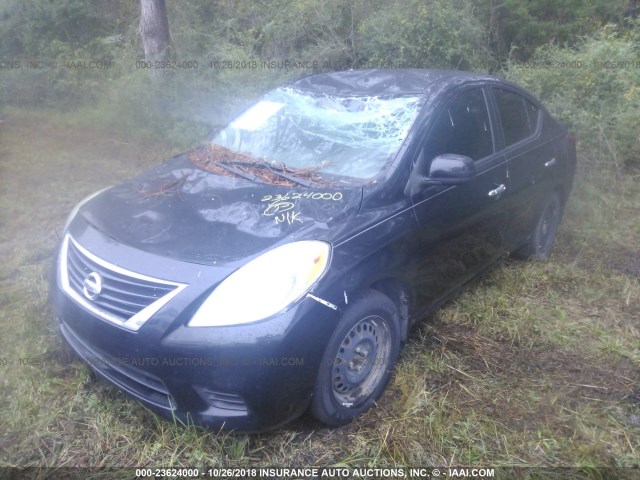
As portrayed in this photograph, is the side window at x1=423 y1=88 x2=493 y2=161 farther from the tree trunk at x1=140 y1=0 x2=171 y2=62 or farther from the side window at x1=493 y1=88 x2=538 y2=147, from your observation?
the tree trunk at x1=140 y1=0 x2=171 y2=62

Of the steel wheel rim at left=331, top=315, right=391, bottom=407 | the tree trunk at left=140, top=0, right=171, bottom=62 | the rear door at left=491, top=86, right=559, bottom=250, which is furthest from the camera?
the tree trunk at left=140, top=0, right=171, bottom=62

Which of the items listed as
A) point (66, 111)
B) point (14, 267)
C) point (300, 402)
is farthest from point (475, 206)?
point (66, 111)

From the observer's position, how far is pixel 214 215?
2.91 meters

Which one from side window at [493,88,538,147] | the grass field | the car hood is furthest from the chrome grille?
side window at [493,88,538,147]

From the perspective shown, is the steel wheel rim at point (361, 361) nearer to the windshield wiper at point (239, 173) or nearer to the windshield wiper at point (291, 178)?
the windshield wiper at point (291, 178)

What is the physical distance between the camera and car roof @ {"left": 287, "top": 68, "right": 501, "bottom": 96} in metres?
3.73

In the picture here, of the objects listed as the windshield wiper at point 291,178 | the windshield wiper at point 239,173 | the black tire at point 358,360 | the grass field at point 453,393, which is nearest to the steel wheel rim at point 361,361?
the black tire at point 358,360

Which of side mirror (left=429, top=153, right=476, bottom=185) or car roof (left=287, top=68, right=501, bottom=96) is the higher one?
car roof (left=287, top=68, right=501, bottom=96)

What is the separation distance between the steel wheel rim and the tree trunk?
7.49m

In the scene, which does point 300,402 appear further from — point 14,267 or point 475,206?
point 14,267

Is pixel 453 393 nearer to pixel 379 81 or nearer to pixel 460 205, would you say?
pixel 460 205

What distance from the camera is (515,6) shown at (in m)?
9.55

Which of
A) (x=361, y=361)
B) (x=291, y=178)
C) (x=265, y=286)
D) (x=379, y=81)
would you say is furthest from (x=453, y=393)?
(x=379, y=81)

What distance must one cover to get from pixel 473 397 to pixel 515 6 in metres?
8.58
